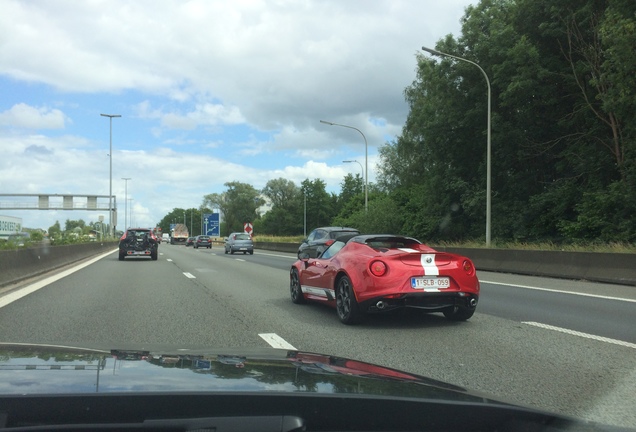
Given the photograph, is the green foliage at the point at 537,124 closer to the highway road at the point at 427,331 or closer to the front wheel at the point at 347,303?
the highway road at the point at 427,331

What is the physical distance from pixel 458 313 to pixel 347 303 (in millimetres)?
1757

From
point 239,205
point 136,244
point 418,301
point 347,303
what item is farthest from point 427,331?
point 239,205

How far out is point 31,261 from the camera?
17031 millimetres

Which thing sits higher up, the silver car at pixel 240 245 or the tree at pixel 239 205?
the tree at pixel 239 205

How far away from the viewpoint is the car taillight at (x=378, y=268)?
25.2 feet

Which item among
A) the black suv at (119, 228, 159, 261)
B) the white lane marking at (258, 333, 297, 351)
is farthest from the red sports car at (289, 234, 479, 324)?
the black suv at (119, 228, 159, 261)

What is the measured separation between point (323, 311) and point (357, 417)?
750cm

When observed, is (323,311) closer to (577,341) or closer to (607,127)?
(577,341)

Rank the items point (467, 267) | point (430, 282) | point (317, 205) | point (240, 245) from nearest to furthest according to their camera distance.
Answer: point (430, 282) → point (467, 267) → point (240, 245) → point (317, 205)

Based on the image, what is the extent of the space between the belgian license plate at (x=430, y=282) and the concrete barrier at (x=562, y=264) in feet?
29.3

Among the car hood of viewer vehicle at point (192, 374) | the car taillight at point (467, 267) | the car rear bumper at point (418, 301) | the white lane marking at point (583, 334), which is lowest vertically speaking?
the white lane marking at point (583, 334)

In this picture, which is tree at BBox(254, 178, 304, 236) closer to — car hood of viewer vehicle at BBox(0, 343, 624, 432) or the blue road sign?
the blue road sign

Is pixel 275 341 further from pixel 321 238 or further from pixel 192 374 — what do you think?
pixel 321 238

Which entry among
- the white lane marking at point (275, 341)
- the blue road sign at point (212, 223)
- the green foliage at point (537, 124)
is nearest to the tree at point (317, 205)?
the blue road sign at point (212, 223)
